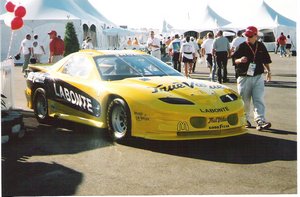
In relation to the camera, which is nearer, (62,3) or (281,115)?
(281,115)

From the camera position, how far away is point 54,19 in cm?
2325

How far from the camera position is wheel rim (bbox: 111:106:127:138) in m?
6.01

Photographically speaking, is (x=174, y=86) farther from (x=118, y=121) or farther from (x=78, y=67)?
(x=78, y=67)

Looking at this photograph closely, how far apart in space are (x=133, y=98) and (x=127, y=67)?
1002mm

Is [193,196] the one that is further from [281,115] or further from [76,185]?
[281,115]

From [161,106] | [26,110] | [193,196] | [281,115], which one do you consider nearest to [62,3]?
[26,110]

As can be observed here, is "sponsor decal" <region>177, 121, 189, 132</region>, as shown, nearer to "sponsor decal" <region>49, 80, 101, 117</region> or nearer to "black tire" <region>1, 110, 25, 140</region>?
"sponsor decal" <region>49, 80, 101, 117</region>

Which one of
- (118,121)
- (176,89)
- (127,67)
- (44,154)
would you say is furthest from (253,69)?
(44,154)

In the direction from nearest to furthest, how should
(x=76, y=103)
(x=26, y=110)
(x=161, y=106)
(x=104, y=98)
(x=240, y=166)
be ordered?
1. (x=240, y=166)
2. (x=161, y=106)
3. (x=104, y=98)
4. (x=76, y=103)
5. (x=26, y=110)

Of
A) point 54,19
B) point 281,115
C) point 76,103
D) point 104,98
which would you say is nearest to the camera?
point 104,98

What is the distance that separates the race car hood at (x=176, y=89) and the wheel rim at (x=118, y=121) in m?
0.31

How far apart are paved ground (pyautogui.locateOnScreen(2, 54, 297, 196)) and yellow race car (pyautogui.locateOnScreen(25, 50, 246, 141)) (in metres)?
0.24

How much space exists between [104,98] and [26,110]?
292cm

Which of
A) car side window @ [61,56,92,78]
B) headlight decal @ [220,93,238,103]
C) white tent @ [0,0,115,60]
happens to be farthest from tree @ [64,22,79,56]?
headlight decal @ [220,93,238,103]
